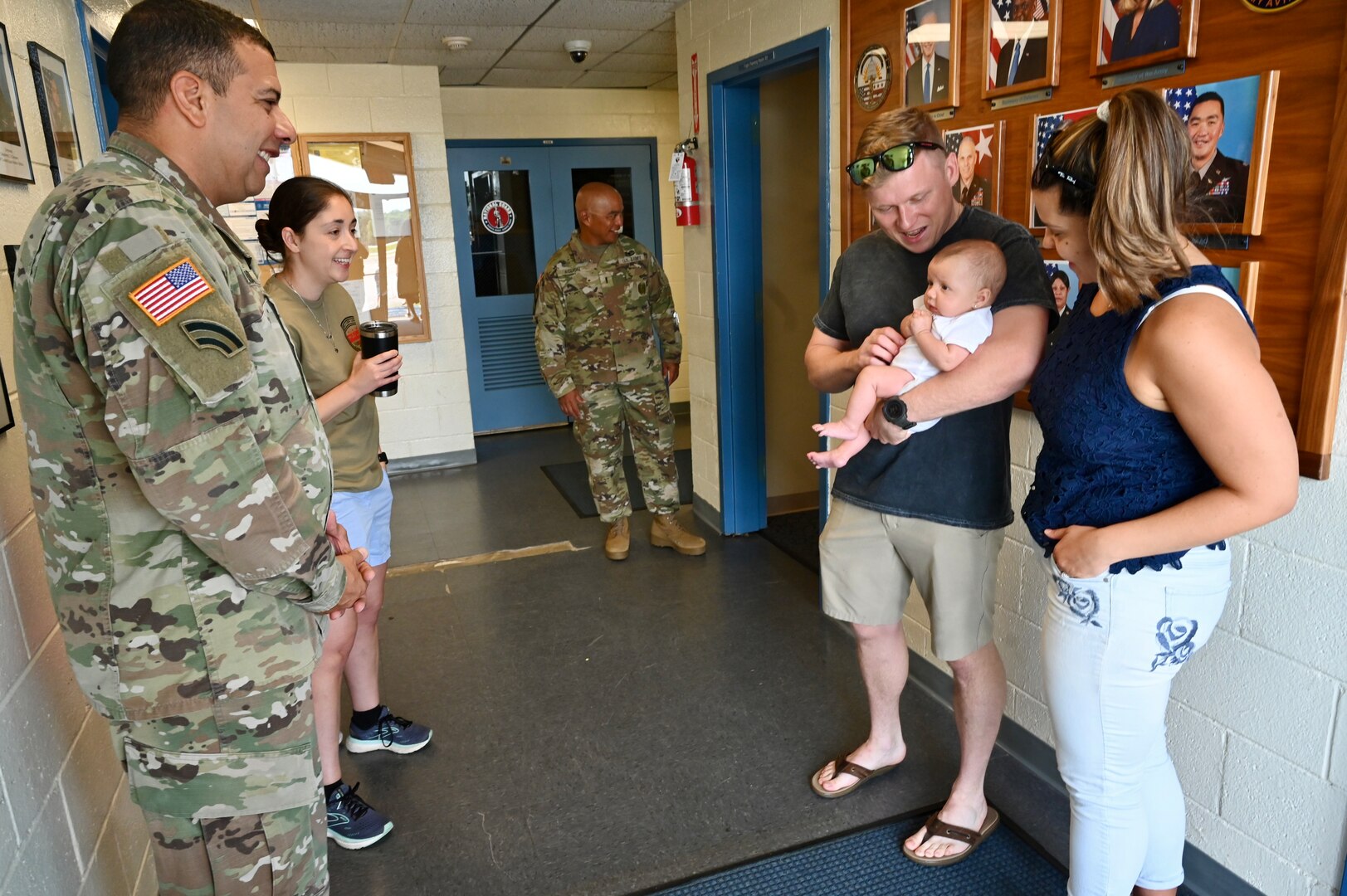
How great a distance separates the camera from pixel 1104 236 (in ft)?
4.25

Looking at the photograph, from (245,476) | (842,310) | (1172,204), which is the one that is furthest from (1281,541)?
(245,476)

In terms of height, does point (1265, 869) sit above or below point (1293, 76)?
below

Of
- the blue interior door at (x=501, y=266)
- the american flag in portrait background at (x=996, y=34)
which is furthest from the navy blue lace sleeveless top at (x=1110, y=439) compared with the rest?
the blue interior door at (x=501, y=266)

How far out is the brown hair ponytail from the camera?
4.17 ft

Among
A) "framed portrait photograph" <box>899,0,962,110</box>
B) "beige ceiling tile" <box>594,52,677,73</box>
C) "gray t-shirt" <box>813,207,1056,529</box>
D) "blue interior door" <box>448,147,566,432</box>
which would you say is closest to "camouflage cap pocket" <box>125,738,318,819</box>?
"gray t-shirt" <box>813,207,1056,529</box>

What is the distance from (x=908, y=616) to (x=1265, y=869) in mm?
1266

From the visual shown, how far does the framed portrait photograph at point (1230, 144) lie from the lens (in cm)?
156

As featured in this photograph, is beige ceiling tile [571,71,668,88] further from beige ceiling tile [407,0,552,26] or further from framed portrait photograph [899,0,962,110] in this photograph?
framed portrait photograph [899,0,962,110]

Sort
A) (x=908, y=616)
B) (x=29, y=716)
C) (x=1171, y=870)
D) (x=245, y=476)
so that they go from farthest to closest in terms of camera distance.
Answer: (x=908, y=616) → (x=1171, y=870) → (x=29, y=716) → (x=245, y=476)

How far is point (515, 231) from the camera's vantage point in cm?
645

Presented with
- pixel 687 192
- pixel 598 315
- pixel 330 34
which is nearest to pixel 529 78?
pixel 330 34

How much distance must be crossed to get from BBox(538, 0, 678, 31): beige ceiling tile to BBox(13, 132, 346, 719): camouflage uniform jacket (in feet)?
10.5

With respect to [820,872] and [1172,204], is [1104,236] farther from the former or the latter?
[820,872]

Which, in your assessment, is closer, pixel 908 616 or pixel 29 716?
pixel 29 716
